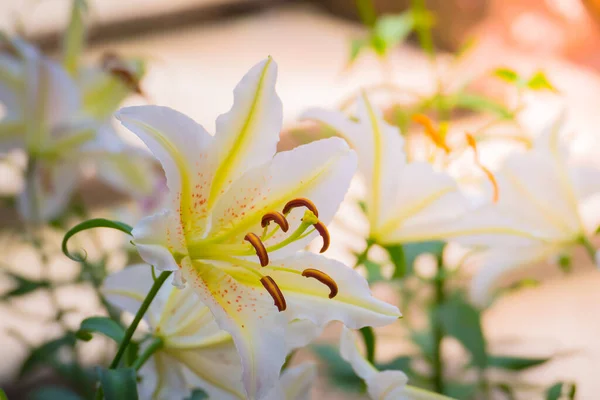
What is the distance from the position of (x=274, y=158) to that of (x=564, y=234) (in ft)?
Result: 0.69

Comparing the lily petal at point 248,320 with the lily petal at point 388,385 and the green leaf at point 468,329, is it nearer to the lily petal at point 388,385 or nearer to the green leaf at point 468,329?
the lily petal at point 388,385

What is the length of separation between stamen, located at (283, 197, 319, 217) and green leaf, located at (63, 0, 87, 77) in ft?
1.00

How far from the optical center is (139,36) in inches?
75.7

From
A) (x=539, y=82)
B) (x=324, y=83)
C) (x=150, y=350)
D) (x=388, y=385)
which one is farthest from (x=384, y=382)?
(x=324, y=83)

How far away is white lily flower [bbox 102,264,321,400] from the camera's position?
13.7 inches

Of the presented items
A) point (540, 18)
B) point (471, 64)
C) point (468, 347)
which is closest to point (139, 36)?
point (471, 64)

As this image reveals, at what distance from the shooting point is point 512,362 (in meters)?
0.56

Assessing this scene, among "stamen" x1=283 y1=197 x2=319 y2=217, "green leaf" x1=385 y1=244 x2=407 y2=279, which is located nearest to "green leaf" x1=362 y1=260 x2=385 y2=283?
"green leaf" x1=385 y1=244 x2=407 y2=279

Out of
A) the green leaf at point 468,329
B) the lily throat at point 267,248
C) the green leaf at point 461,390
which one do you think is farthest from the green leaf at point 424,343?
the lily throat at point 267,248

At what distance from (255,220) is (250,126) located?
0.04 meters

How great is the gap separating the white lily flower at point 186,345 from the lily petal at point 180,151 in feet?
0.14

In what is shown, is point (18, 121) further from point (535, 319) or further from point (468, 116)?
point (468, 116)

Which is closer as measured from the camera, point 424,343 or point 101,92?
point 101,92

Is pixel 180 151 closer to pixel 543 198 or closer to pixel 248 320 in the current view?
pixel 248 320
